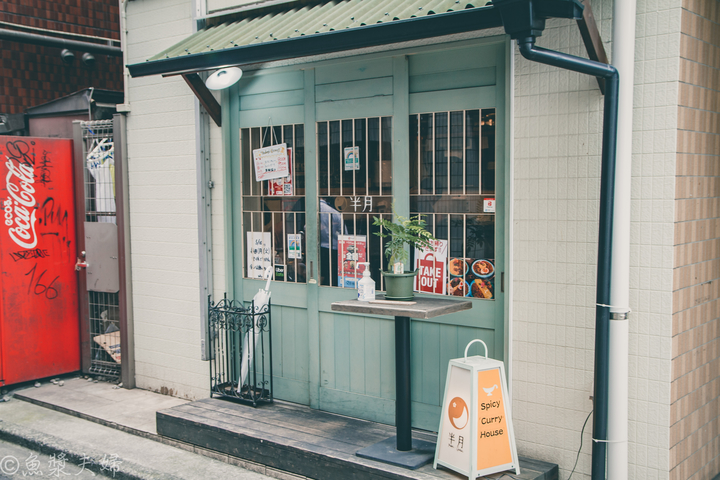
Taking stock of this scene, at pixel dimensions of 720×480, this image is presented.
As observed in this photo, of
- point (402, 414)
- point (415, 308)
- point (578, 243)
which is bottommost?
point (402, 414)

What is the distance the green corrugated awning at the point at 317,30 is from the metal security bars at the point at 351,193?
0.84 metres

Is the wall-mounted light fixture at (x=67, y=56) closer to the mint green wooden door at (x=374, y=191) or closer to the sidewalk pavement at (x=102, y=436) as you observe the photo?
the mint green wooden door at (x=374, y=191)

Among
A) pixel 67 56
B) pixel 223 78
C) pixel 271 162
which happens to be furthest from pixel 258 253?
pixel 67 56

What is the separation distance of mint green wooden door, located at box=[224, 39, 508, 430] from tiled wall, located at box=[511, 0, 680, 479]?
28 cm

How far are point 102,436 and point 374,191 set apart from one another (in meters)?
3.22

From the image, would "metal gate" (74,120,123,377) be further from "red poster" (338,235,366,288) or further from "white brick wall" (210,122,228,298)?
"red poster" (338,235,366,288)

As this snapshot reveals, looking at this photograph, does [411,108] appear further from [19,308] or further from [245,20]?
[19,308]

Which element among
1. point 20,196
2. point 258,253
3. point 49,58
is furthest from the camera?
point 49,58

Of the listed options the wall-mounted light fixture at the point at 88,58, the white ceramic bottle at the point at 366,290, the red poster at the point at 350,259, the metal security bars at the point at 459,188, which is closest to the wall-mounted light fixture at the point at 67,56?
the wall-mounted light fixture at the point at 88,58

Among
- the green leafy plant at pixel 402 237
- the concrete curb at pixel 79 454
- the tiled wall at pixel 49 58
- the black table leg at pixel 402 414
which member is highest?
the tiled wall at pixel 49 58

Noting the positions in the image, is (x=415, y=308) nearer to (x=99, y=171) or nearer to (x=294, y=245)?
(x=294, y=245)

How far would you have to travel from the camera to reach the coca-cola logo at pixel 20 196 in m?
6.73

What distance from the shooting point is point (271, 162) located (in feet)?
18.9

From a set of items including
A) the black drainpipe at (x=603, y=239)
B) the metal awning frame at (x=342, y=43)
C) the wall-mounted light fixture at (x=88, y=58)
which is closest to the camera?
the black drainpipe at (x=603, y=239)
